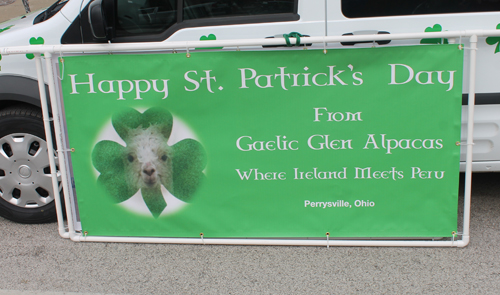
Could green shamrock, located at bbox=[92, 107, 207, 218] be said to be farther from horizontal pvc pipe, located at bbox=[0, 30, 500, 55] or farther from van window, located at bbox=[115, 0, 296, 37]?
van window, located at bbox=[115, 0, 296, 37]

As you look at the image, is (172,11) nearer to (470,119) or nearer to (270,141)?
(270,141)

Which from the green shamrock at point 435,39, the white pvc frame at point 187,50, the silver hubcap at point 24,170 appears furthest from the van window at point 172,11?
the silver hubcap at point 24,170

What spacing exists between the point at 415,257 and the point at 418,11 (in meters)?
1.45

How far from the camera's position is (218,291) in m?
2.36

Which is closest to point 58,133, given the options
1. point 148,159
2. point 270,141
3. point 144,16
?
point 148,159

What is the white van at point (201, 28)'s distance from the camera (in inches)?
103

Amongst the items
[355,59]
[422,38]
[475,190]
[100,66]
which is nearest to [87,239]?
[100,66]

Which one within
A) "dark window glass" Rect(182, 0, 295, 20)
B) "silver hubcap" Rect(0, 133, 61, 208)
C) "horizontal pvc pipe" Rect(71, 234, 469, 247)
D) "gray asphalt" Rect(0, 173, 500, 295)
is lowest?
"gray asphalt" Rect(0, 173, 500, 295)

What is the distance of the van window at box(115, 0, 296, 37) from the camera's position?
273 centimetres

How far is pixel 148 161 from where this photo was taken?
2.70 meters

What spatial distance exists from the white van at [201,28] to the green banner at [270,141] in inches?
10.4

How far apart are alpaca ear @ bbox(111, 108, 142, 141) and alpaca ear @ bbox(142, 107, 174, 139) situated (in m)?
0.04

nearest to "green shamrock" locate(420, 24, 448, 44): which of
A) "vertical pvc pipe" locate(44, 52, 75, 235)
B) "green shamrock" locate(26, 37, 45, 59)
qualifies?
"vertical pvc pipe" locate(44, 52, 75, 235)

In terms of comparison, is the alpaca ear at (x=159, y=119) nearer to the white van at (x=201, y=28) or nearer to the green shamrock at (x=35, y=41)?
the white van at (x=201, y=28)
